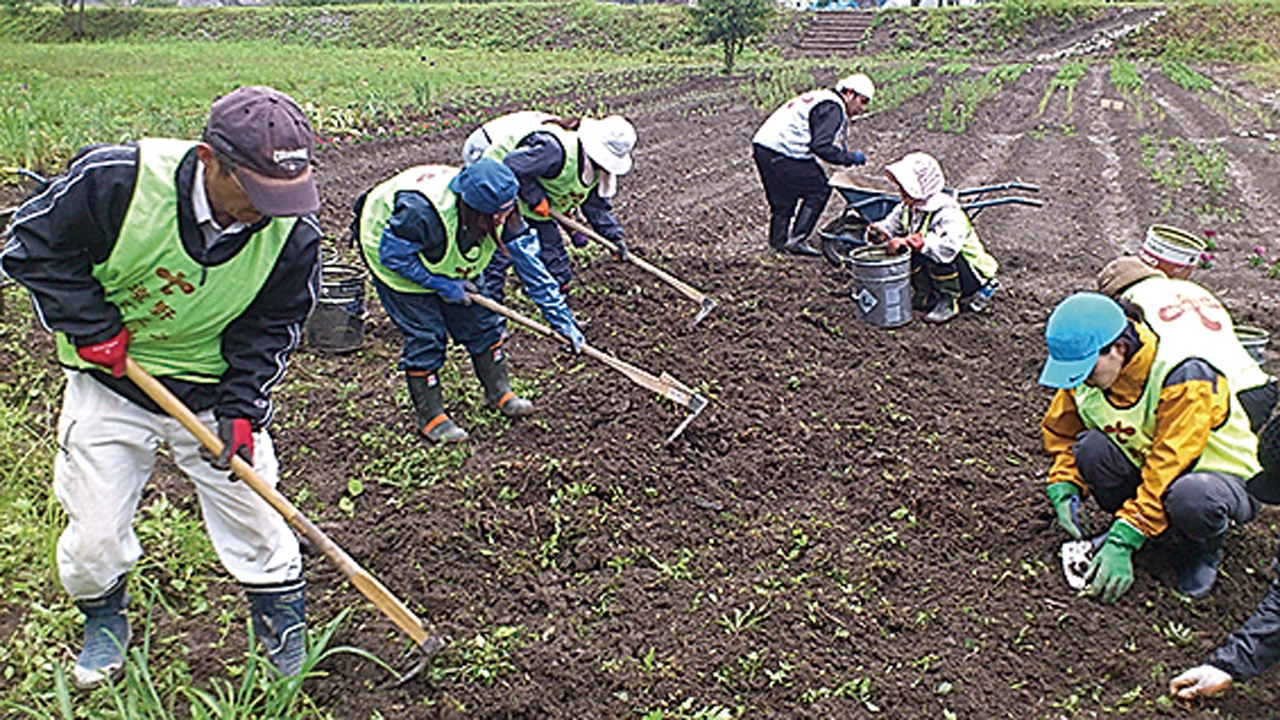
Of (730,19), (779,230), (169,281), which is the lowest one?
(730,19)

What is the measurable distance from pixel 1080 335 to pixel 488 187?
7.69 ft

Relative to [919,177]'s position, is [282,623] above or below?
above

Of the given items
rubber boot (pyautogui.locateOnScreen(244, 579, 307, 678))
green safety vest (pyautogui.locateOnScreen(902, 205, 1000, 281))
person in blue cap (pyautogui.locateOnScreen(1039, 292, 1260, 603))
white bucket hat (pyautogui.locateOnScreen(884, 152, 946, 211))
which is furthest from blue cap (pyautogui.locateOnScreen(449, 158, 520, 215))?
green safety vest (pyautogui.locateOnScreen(902, 205, 1000, 281))

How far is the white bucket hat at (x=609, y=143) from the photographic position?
504 cm

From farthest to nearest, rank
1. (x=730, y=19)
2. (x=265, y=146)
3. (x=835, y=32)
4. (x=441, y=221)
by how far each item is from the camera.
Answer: (x=835, y=32) < (x=730, y=19) < (x=441, y=221) < (x=265, y=146)

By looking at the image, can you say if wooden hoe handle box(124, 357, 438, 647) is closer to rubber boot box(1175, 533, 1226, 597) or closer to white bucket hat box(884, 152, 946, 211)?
rubber boot box(1175, 533, 1226, 597)

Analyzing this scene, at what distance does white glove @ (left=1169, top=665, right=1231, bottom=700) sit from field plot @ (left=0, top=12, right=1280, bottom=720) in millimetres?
56

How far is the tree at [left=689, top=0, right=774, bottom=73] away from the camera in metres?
20.3

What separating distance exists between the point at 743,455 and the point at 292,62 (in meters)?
20.4

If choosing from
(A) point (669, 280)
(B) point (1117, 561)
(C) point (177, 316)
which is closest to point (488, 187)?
(C) point (177, 316)

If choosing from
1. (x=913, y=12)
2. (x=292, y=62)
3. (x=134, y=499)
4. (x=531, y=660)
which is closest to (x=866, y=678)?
(x=531, y=660)

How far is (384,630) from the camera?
3.07 meters

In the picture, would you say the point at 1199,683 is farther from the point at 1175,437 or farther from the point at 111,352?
the point at 111,352

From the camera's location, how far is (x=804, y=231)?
7.09 meters
